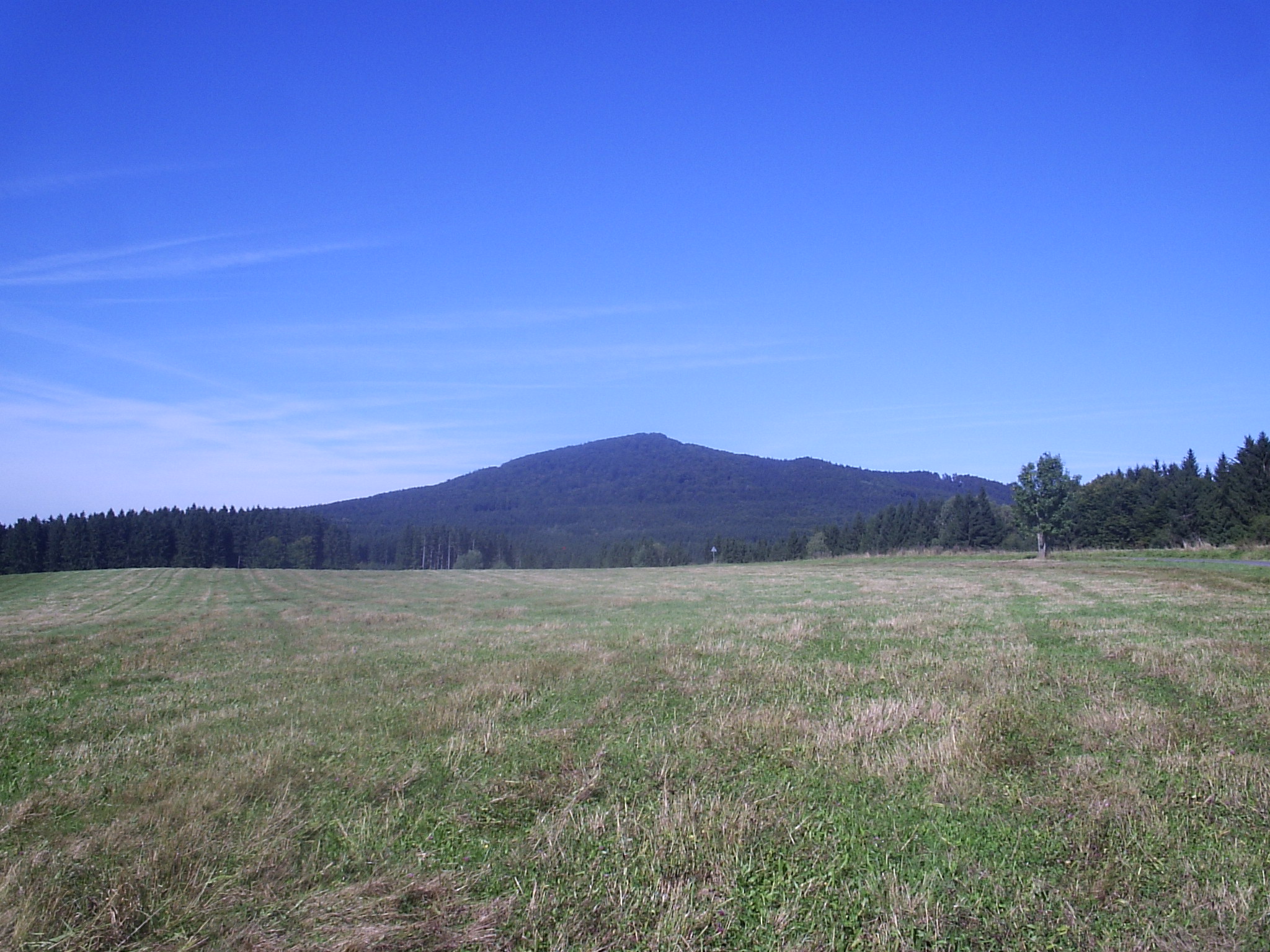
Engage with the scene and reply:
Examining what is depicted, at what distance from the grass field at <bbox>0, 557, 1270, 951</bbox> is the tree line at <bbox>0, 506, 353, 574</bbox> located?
116 m

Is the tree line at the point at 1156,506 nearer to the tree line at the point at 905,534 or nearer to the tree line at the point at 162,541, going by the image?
the tree line at the point at 905,534

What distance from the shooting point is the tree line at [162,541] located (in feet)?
350

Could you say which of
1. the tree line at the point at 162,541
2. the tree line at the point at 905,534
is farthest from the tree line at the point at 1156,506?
the tree line at the point at 162,541

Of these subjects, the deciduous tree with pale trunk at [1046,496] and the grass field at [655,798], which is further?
the deciduous tree with pale trunk at [1046,496]

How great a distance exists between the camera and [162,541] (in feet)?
378

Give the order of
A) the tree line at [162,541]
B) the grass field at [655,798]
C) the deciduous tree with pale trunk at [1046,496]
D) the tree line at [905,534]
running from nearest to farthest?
the grass field at [655,798] < the deciduous tree with pale trunk at [1046,496] < the tree line at [905,534] < the tree line at [162,541]

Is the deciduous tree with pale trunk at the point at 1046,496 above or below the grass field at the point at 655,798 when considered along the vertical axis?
above

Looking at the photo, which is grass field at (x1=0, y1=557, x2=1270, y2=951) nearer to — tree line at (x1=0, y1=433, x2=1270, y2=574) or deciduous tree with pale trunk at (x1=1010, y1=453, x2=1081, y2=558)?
deciduous tree with pale trunk at (x1=1010, y1=453, x2=1081, y2=558)

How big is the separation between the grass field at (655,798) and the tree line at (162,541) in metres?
116

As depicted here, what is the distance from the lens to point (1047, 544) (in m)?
88.2

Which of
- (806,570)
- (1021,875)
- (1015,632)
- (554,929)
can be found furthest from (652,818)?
(806,570)

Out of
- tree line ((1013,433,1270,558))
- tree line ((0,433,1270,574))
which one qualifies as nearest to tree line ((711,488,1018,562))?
tree line ((0,433,1270,574))

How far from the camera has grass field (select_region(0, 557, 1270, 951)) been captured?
4.59 m

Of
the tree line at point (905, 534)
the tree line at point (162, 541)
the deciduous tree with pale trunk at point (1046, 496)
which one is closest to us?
the deciduous tree with pale trunk at point (1046, 496)
